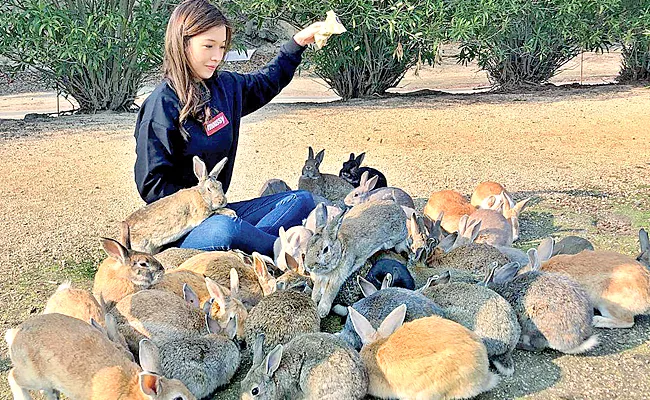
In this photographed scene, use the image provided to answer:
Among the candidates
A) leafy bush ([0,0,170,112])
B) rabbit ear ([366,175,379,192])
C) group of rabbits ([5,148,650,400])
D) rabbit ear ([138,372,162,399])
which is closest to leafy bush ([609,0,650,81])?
leafy bush ([0,0,170,112])

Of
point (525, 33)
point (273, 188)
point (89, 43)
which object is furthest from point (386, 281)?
point (525, 33)

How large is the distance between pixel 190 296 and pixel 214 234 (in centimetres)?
87

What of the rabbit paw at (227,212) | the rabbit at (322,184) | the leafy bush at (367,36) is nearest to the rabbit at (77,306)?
the rabbit paw at (227,212)

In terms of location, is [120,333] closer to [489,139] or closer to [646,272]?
[646,272]

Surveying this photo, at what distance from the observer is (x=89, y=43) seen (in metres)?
9.02

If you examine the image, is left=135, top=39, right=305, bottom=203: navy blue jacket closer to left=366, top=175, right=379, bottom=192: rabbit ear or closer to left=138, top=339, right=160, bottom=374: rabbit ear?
left=366, top=175, right=379, bottom=192: rabbit ear

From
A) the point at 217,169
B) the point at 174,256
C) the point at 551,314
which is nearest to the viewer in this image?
the point at 551,314

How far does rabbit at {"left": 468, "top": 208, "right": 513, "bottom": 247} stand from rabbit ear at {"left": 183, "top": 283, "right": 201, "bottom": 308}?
1816 millimetres

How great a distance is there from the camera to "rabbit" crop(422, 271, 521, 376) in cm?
304

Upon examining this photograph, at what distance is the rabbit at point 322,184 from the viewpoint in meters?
5.88

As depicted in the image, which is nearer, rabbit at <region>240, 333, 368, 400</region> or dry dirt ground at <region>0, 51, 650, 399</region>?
rabbit at <region>240, 333, 368, 400</region>

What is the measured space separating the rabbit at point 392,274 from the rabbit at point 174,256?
38.2 inches

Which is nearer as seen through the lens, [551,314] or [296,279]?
[551,314]

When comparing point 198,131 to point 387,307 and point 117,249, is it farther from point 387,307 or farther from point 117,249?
point 387,307
